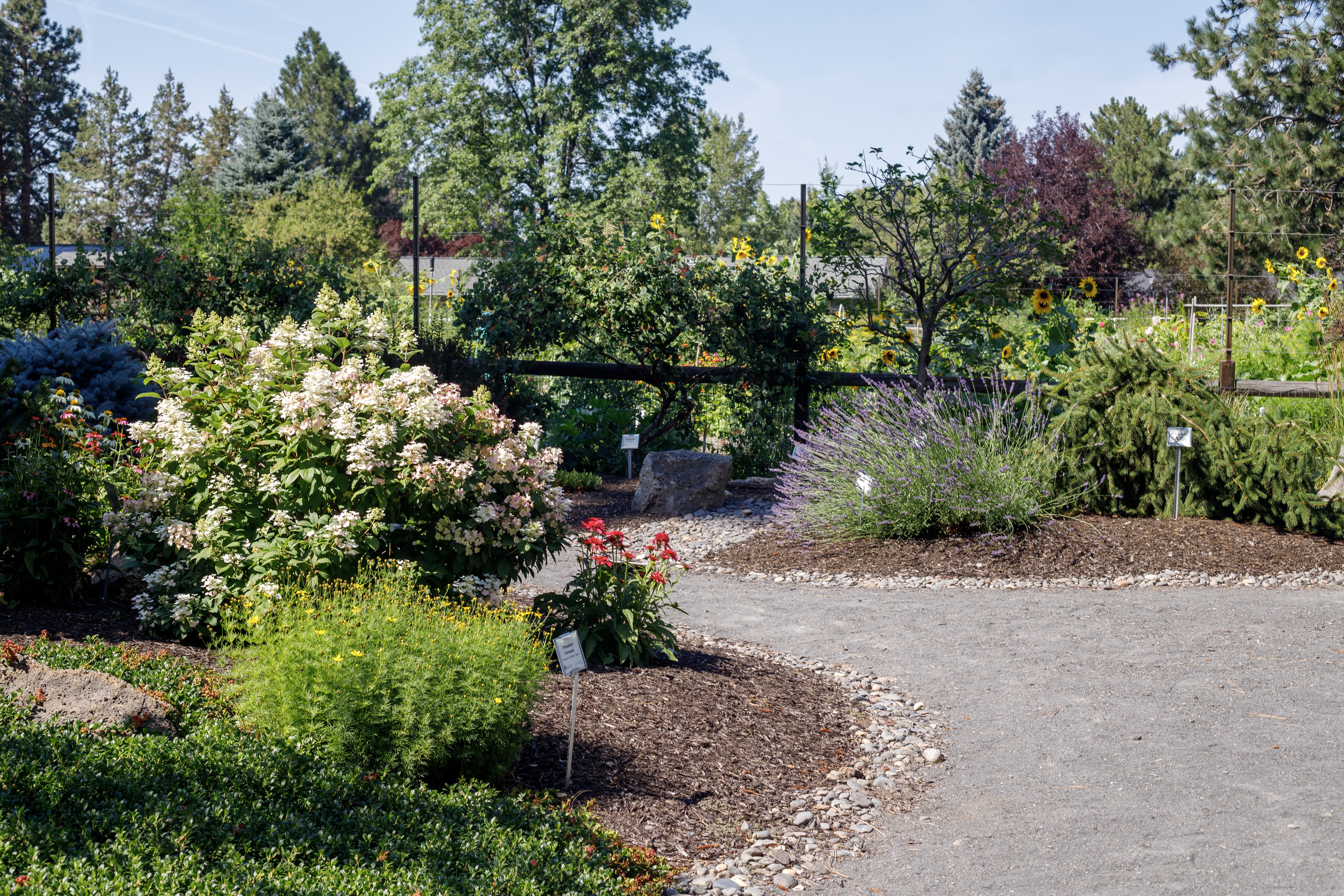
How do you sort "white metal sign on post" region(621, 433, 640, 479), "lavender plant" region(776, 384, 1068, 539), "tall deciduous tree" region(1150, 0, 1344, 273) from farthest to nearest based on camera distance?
"tall deciduous tree" region(1150, 0, 1344, 273)
"white metal sign on post" region(621, 433, 640, 479)
"lavender plant" region(776, 384, 1068, 539)

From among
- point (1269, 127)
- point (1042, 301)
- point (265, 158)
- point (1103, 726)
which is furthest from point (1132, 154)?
point (1103, 726)

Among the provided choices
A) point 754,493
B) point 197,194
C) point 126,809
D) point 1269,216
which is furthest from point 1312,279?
point 197,194

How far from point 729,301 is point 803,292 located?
0.77m

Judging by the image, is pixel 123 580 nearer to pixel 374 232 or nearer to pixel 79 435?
pixel 79 435

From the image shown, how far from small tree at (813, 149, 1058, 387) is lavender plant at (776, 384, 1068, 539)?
1.65 meters

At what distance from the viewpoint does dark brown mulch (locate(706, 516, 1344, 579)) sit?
7.09 metres

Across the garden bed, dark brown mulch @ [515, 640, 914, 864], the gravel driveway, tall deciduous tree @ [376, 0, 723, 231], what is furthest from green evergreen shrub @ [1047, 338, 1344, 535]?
tall deciduous tree @ [376, 0, 723, 231]

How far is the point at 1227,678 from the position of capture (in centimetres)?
499

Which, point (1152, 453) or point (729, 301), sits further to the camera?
point (729, 301)

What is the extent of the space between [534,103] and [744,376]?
67.0 ft

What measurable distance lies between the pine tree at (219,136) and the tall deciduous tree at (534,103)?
23052 millimetres

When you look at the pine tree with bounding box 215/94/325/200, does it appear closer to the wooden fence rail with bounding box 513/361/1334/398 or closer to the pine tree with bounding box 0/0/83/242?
the pine tree with bounding box 0/0/83/242

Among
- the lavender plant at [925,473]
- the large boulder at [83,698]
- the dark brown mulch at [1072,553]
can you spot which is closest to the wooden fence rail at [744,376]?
the lavender plant at [925,473]

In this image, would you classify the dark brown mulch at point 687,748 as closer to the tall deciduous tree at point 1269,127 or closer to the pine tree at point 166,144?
the tall deciduous tree at point 1269,127
